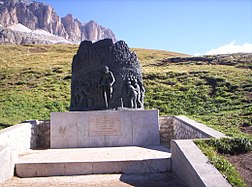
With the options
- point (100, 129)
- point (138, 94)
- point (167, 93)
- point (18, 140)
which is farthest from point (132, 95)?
point (167, 93)

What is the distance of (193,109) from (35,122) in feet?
35.2

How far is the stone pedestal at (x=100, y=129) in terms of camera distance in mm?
8875

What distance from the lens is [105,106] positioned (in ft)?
31.4

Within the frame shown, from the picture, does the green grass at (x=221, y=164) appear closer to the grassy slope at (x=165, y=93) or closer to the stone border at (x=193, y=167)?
the stone border at (x=193, y=167)

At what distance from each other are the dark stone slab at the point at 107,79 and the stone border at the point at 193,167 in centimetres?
418

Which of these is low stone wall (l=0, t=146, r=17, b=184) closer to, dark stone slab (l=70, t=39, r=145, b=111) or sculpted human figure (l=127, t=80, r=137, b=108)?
dark stone slab (l=70, t=39, r=145, b=111)

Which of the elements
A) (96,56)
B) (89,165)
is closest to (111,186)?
(89,165)

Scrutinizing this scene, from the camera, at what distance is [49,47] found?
211 feet

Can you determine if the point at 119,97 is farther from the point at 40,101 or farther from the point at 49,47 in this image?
the point at 49,47

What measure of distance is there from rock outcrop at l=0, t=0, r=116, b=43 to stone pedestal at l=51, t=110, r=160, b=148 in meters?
136

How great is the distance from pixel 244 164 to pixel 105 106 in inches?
226

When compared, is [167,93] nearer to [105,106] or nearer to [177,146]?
[105,106]

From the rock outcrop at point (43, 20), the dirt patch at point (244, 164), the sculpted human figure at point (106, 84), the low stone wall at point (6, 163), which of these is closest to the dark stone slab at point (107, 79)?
the sculpted human figure at point (106, 84)

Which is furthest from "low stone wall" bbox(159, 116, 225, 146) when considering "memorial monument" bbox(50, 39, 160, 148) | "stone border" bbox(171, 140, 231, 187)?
"stone border" bbox(171, 140, 231, 187)
